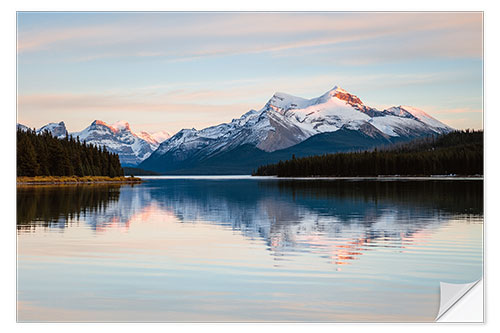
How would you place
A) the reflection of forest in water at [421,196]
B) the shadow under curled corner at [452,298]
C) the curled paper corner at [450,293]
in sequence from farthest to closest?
the reflection of forest in water at [421,196] < the curled paper corner at [450,293] < the shadow under curled corner at [452,298]

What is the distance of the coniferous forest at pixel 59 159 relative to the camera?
8206 cm

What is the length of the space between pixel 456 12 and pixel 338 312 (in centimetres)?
1031

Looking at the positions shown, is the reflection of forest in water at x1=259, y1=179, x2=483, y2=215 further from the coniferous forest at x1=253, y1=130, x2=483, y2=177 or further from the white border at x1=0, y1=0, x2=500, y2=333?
the coniferous forest at x1=253, y1=130, x2=483, y2=177

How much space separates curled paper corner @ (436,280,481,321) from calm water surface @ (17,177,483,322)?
0.61ft

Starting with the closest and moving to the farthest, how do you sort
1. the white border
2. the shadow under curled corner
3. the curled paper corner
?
the shadow under curled corner, the curled paper corner, the white border

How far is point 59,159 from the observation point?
341ft

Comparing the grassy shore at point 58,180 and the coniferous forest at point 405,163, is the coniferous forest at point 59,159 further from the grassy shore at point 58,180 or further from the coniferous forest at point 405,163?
the coniferous forest at point 405,163

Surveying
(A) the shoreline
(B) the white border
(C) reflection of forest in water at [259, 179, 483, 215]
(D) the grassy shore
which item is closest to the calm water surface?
(B) the white border

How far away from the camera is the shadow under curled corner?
12.0m

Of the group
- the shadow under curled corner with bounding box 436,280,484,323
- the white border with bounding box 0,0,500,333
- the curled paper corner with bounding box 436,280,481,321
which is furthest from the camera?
the white border with bounding box 0,0,500,333
